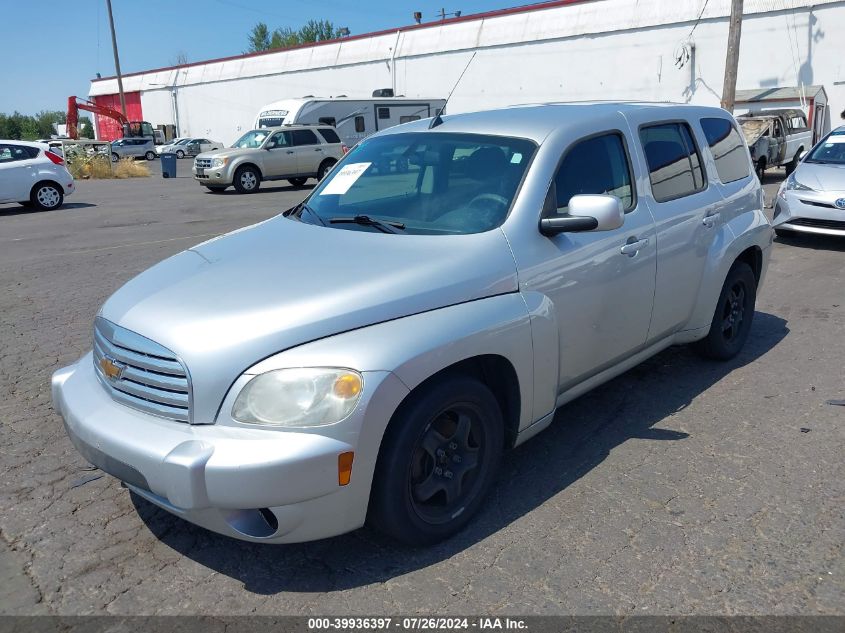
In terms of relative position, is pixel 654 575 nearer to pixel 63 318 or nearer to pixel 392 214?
pixel 392 214

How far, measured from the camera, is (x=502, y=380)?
347cm

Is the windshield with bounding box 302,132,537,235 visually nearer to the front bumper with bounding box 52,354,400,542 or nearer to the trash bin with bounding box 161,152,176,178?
the front bumper with bounding box 52,354,400,542

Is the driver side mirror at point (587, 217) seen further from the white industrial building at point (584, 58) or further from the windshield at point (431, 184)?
the white industrial building at point (584, 58)

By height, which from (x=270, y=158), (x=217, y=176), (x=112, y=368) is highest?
(x=112, y=368)

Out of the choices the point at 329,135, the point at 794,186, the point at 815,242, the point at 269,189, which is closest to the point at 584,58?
the point at 329,135

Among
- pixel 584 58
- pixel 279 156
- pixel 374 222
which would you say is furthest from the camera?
pixel 584 58

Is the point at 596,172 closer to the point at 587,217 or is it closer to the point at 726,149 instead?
the point at 587,217

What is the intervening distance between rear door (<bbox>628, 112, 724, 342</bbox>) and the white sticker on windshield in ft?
5.38

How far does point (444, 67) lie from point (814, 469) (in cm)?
3845

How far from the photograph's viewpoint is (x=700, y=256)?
4.75 metres

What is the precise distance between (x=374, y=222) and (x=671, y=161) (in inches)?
80.0

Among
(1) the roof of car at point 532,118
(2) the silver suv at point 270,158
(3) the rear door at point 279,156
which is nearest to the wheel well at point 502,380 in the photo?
(1) the roof of car at point 532,118

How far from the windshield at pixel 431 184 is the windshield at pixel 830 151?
8425mm

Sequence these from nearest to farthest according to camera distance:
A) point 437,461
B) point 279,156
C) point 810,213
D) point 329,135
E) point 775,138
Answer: point 437,461 < point 810,213 < point 775,138 < point 279,156 < point 329,135
